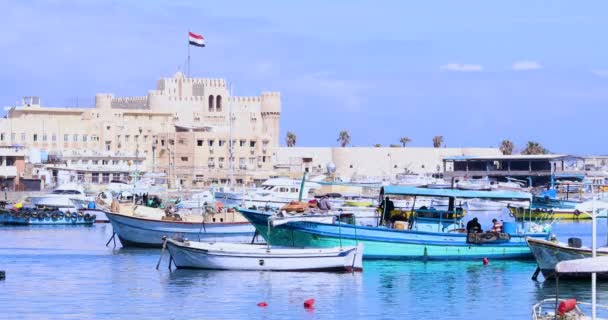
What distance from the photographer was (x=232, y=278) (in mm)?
29875

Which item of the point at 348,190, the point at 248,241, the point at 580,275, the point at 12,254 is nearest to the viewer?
the point at 580,275

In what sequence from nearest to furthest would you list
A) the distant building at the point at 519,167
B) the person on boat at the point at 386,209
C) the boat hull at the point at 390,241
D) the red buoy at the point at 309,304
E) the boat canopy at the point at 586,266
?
the boat canopy at the point at 586,266, the red buoy at the point at 309,304, the boat hull at the point at 390,241, the person on boat at the point at 386,209, the distant building at the point at 519,167

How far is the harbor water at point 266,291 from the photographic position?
24547 millimetres

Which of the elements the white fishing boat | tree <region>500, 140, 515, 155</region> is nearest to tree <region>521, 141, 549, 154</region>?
tree <region>500, 140, 515, 155</region>

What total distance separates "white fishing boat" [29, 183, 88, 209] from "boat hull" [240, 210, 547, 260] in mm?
32639

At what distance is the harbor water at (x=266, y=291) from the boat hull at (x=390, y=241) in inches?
10.6

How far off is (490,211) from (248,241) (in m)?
43.3

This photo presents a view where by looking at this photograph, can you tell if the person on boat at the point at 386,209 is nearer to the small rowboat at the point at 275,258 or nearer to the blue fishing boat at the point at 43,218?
the small rowboat at the point at 275,258

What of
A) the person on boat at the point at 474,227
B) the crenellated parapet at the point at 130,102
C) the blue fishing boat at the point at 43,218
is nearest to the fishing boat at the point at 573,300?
the person on boat at the point at 474,227

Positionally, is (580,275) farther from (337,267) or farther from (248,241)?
(248,241)

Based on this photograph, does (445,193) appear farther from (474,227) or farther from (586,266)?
(586,266)

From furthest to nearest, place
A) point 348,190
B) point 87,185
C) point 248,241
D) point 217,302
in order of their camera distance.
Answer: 1. point 348,190
2. point 87,185
3. point 248,241
4. point 217,302

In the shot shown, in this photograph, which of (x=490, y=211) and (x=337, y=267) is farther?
(x=490, y=211)

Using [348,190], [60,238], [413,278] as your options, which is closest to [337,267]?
[413,278]
